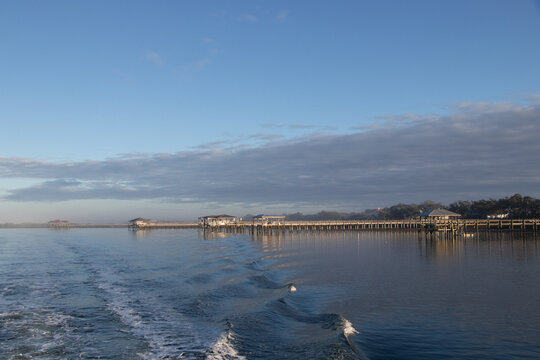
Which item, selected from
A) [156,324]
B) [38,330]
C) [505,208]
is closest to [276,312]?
[156,324]

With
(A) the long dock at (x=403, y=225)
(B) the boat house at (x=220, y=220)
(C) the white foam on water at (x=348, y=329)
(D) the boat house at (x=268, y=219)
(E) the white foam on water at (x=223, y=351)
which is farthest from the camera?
(B) the boat house at (x=220, y=220)

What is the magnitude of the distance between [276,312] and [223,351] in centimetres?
443

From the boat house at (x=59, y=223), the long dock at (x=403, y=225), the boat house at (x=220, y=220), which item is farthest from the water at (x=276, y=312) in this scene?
the boat house at (x=59, y=223)

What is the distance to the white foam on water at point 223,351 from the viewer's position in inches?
393

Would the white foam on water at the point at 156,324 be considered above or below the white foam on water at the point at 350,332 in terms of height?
below

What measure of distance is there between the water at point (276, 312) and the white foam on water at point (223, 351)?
30 millimetres

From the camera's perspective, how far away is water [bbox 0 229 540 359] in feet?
34.3

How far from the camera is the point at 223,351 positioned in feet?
34.1

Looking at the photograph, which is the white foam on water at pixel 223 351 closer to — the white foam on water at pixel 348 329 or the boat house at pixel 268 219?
the white foam on water at pixel 348 329

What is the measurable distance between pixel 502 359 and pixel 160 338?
9.26 meters

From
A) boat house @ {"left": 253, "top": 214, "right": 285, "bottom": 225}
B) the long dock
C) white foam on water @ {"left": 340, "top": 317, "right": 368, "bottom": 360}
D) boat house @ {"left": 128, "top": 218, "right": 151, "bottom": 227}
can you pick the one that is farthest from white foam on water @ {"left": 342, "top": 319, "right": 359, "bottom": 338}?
boat house @ {"left": 128, "top": 218, "right": 151, "bottom": 227}

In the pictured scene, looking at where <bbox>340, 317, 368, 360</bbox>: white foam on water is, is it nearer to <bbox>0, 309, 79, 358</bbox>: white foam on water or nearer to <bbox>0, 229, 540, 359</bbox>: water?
<bbox>0, 229, 540, 359</bbox>: water

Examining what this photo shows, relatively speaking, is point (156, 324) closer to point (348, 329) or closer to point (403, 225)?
point (348, 329)

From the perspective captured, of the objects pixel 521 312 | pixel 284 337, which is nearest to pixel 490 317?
pixel 521 312
